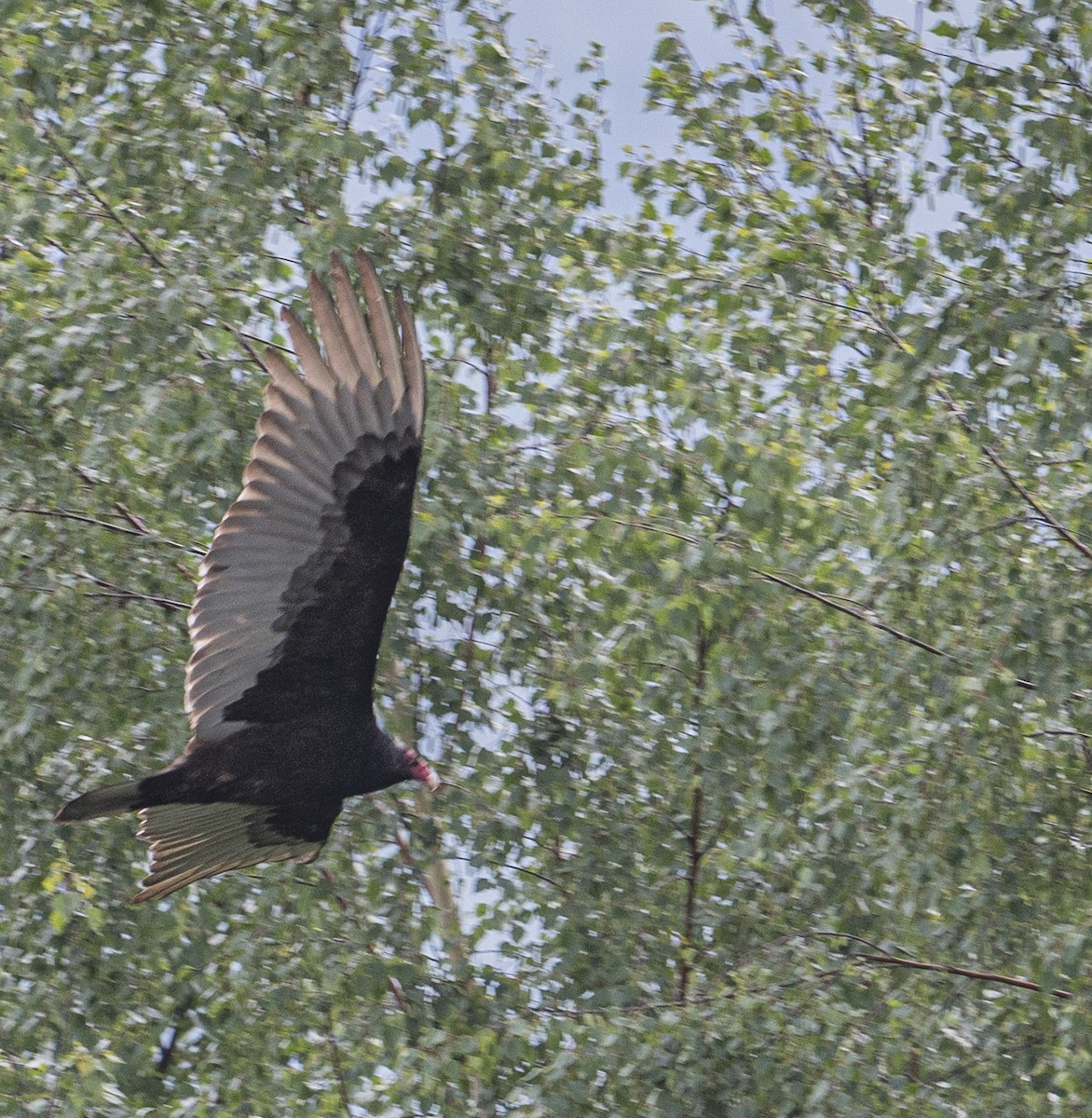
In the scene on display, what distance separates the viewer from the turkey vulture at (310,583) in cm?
448

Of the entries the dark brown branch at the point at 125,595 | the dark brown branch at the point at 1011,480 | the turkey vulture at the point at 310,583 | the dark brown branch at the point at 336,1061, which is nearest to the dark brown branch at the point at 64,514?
the dark brown branch at the point at 125,595

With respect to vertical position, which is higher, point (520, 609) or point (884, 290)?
point (884, 290)

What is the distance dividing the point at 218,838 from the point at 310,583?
3.19ft

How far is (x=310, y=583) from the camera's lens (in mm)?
4562

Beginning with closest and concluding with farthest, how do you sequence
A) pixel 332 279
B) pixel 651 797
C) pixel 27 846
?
1. pixel 332 279
2. pixel 27 846
3. pixel 651 797

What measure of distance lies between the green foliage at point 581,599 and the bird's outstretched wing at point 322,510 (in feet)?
1.61

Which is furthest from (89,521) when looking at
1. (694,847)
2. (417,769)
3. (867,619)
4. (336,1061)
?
(867,619)

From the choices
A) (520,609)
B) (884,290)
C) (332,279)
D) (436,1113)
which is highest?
(332,279)

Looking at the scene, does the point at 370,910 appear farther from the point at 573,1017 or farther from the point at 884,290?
the point at 884,290

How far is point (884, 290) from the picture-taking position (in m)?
5.54

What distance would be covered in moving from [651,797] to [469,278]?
162 centimetres

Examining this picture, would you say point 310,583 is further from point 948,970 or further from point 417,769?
point 948,970

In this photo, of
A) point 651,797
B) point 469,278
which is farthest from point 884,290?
point 651,797

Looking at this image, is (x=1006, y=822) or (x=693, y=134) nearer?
(x=1006, y=822)
